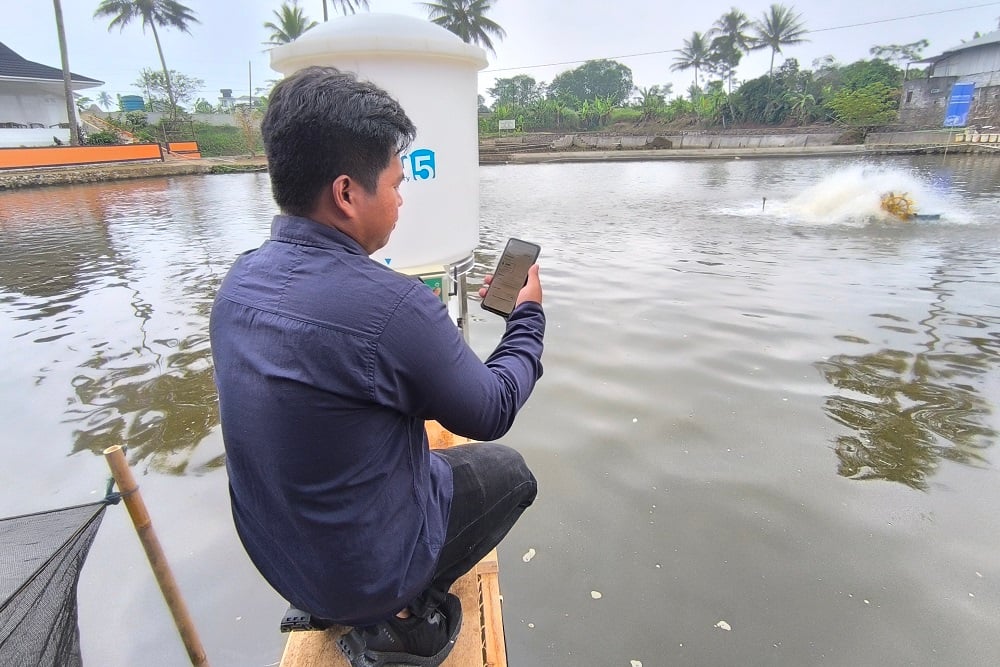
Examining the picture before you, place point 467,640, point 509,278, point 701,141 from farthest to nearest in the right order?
point 701,141 < point 509,278 < point 467,640

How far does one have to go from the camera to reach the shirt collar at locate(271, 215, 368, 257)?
1.14m

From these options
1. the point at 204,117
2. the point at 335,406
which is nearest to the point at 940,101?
the point at 335,406

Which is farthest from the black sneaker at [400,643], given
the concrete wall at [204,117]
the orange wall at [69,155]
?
the concrete wall at [204,117]

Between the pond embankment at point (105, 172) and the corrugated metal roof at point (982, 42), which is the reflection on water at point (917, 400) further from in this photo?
the corrugated metal roof at point (982, 42)

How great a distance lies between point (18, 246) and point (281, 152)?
13.0 m

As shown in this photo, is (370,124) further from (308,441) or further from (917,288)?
(917,288)

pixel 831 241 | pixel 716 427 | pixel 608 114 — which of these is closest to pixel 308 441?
pixel 716 427

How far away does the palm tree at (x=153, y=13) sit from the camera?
39.6 meters

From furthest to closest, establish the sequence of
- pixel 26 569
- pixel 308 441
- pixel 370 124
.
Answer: pixel 26 569 < pixel 370 124 < pixel 308 441

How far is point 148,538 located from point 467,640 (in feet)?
3.35

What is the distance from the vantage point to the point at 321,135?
1.14 metres

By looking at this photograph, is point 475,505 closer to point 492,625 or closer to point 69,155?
point 492,625

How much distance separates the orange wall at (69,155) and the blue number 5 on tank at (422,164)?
2904 centimetres

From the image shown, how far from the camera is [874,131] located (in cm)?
3922
